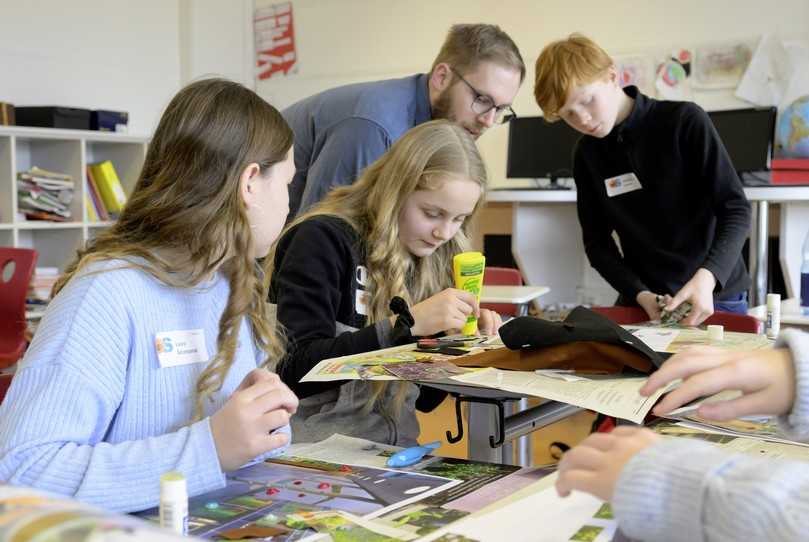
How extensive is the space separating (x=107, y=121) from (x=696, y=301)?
408cm

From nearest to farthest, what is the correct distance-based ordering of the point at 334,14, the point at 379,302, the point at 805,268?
1. the point at 379,302
2. the point at 805,268
3. the point at 334,14

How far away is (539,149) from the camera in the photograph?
5902 mm

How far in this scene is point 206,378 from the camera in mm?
1275

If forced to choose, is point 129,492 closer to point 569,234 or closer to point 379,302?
point 379,302

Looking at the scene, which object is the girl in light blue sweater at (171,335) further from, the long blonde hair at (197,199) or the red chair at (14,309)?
the red chair at (14,309)

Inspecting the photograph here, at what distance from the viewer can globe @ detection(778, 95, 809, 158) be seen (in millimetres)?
5066

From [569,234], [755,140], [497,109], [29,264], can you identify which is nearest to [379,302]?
[497,109]

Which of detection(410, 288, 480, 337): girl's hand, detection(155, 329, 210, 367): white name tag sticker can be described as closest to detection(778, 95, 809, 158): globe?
detection(410, 288, 480, 337): girl's hand

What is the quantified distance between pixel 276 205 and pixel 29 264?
273 centimetres

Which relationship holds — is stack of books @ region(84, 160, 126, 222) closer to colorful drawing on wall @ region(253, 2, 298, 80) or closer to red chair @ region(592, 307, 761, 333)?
colorful drawing on wall @ region(253, 2, 298, 80)

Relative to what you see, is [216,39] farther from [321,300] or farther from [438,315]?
[438,315]

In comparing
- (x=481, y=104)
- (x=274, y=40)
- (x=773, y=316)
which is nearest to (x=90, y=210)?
(x=274, y=40)

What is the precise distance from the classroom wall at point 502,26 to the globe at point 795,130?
1.10ft

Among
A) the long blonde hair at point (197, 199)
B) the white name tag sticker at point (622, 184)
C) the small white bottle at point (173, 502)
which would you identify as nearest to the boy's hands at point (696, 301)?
the white name tag sticker at point (622, 184)
